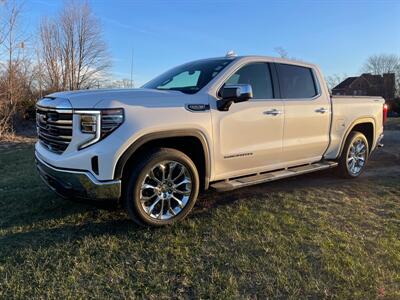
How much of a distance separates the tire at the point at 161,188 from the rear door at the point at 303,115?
170 centimetres

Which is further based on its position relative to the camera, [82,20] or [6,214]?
[82,20]

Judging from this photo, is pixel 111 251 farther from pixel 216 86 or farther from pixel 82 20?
pixel 82 20

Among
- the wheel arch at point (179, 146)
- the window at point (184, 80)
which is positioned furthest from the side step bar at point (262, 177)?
the window at point (184, 80)

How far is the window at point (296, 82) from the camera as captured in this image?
552 cm

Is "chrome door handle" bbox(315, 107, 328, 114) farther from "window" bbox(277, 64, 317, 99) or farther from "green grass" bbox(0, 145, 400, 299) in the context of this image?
"green grass" bbox(0, 145, 400, 299)

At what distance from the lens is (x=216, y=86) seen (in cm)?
462

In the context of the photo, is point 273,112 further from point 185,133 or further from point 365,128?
point 365,128

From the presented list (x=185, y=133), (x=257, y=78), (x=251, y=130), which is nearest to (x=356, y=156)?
(x=257, y=78)

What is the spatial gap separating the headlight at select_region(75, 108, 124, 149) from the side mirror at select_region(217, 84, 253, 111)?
1.22 m

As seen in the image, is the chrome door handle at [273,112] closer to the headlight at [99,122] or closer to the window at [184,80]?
the window at [184,80]

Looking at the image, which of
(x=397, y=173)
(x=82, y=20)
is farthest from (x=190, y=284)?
(x=82, y=20)

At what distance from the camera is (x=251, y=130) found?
4.88 meters

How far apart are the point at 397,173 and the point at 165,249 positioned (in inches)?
205

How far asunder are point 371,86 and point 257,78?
58538 mm
